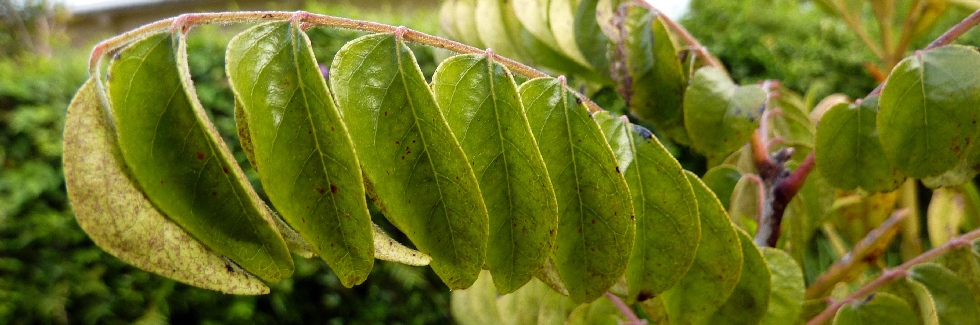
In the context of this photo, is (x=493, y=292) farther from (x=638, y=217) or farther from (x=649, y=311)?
(x=638, y=217)

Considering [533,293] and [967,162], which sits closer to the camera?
[967,162]

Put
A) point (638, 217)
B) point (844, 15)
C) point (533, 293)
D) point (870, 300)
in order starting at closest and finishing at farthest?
point (638, 217)
point (870, 300)
point (533, 293)
point (844, 15)

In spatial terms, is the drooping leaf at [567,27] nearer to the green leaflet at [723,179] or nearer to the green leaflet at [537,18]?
the green leaflet at [537,18]

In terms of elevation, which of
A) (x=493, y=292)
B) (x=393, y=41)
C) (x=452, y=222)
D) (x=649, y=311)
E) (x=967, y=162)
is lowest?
(x=493, y=292)

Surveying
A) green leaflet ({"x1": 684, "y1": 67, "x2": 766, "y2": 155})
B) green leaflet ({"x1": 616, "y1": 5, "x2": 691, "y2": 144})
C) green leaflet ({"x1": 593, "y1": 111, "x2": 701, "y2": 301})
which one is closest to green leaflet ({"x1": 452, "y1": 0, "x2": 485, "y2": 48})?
green leaflet ({"x1": 616, "y1": 5, "x2": 691, "y2": 144})

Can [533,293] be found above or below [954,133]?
below

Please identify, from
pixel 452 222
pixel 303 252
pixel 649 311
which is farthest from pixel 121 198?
pixel 649 311
